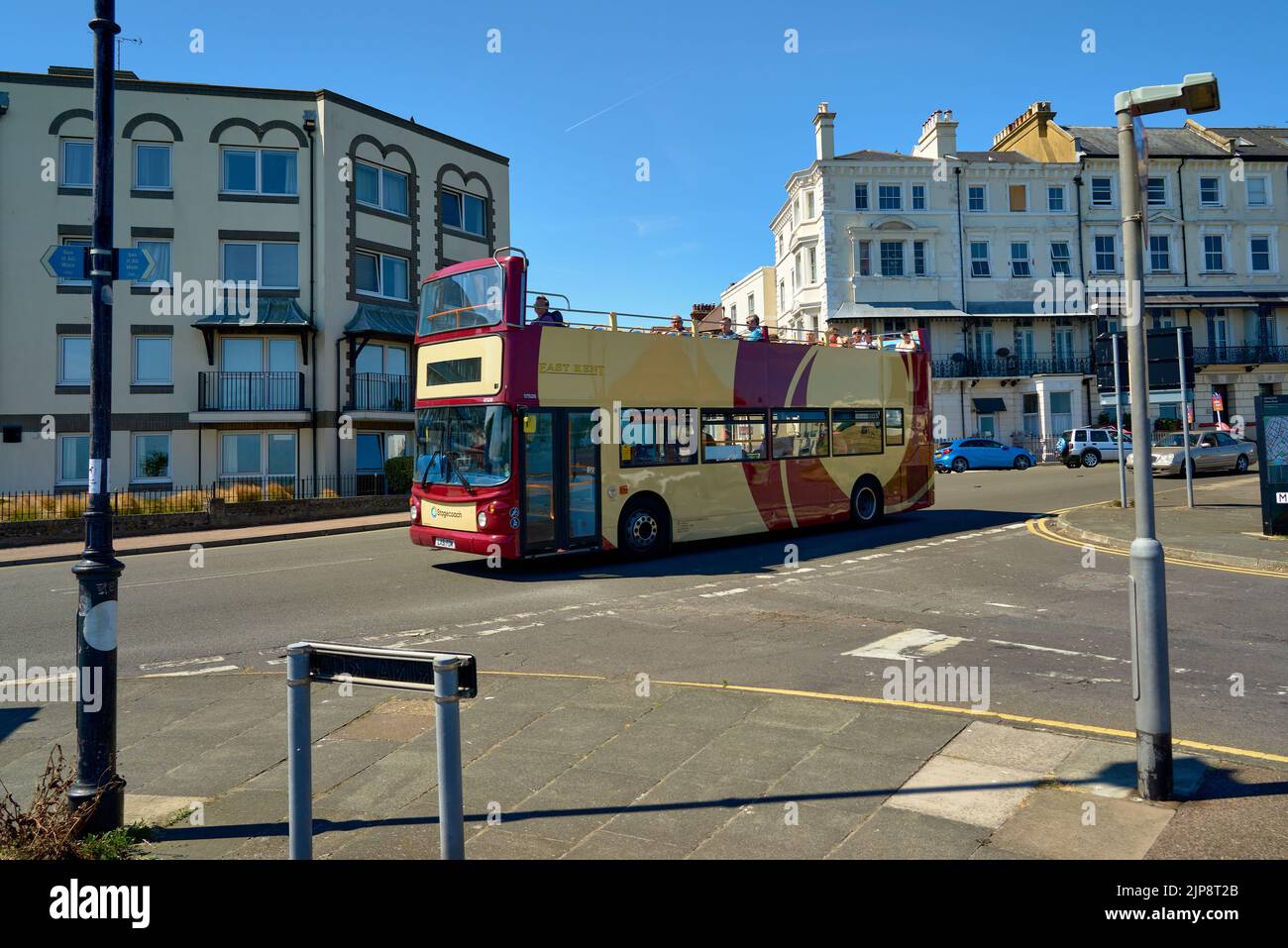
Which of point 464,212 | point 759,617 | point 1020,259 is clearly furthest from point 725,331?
point 1020,259

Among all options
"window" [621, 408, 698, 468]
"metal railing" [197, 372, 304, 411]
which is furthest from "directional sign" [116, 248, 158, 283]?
"metal railing" [197, 372, 304, 411]

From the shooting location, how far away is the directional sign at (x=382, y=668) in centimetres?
347

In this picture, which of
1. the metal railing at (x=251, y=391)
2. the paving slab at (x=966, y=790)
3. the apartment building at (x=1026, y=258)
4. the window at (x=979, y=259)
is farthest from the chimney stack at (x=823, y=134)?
the paving slab at (x=966, y=790)

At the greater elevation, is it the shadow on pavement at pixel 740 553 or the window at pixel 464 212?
the window at pixel 464 212

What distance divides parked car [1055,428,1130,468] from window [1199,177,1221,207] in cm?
2128

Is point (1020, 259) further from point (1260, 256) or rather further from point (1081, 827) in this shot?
point (1081, 827)

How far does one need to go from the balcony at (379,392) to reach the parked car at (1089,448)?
1153 inches

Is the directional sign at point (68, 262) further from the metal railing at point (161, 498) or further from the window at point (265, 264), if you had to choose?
the window at point (265, 264)

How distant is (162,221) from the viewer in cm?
2762

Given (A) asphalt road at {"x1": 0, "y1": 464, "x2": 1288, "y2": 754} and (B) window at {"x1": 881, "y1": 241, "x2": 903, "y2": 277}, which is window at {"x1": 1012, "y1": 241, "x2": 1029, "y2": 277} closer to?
(B) window at {"x1": 881, "y1": 241, "x2": 903, "y2": 277}

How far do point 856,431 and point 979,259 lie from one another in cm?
3629
